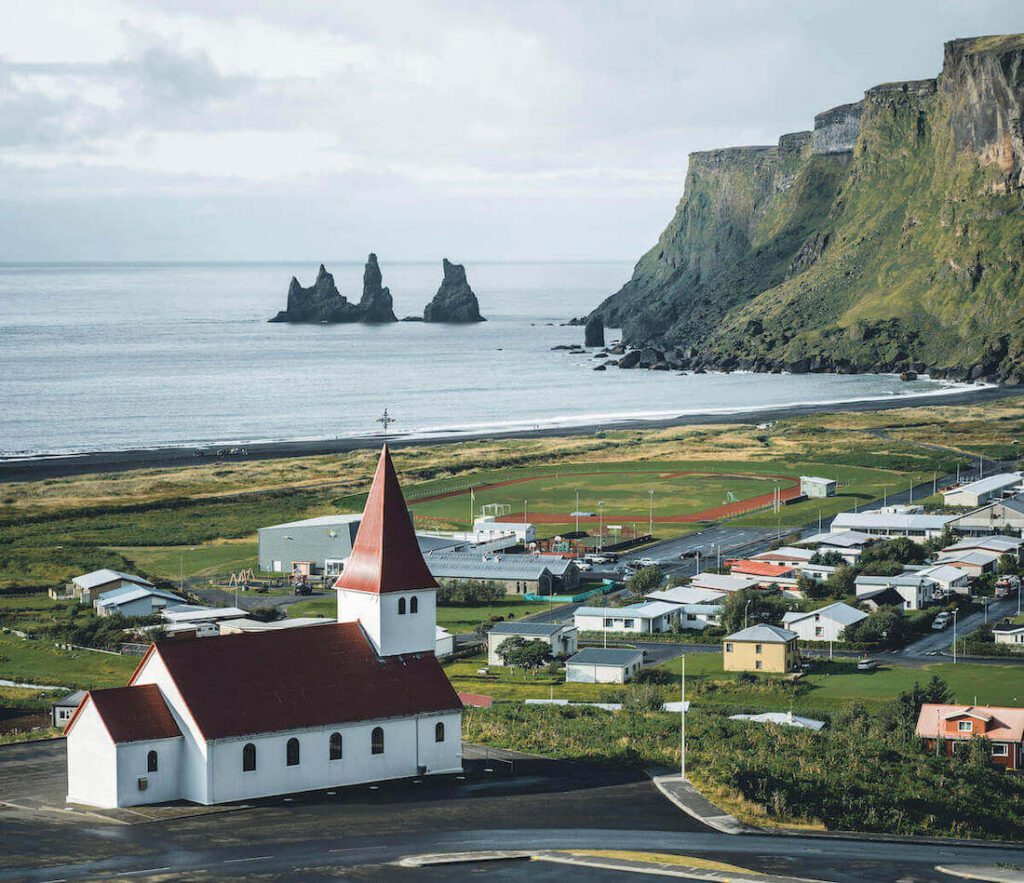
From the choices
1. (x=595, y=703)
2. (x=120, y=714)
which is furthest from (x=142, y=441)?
(x=120, y=714)

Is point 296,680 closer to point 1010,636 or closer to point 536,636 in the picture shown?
point 536,636

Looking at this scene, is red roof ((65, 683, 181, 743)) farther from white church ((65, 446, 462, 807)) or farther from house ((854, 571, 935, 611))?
house ((854, 571, 935, 611))

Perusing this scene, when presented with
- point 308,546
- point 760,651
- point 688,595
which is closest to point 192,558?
point 308,546

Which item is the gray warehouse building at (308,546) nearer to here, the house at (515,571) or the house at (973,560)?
the house at (515,571)

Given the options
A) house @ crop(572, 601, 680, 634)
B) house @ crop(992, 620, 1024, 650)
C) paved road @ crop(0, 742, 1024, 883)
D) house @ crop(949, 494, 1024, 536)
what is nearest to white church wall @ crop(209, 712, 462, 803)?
paved road @ crop(0, 742, 1024, 883)

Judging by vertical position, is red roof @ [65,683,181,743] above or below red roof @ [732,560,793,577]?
above

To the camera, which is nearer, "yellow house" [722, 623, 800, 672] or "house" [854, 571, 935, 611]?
"yellow house" [722, 623, 800, 672]

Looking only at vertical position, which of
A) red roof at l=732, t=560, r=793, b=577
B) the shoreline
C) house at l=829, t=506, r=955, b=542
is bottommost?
red roof at l=732, t=560, r=793, b=577
